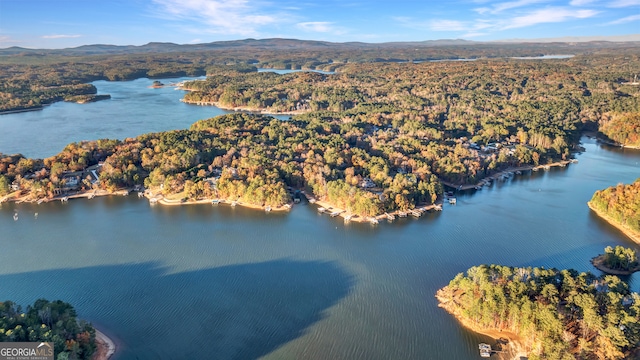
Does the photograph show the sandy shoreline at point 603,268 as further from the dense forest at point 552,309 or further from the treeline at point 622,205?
the treeline at point 622,205

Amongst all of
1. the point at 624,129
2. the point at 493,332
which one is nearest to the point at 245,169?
the point at 493,332

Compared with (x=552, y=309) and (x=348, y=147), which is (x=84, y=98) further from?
(x=552, y=309)

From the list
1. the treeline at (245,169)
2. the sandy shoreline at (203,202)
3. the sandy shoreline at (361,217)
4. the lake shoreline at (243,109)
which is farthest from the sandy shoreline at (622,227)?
the lake shoreline at (243,109)

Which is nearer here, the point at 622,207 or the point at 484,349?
the point at 484,349

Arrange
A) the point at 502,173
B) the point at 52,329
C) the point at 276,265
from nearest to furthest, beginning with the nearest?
the point at 52,329 < the point at 276,265 < the point at 502,173

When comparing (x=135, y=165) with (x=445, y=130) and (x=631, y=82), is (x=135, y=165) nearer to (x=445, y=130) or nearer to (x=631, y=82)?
(x=445, y=130)

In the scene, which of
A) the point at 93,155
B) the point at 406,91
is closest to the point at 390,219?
the point at 93,155
